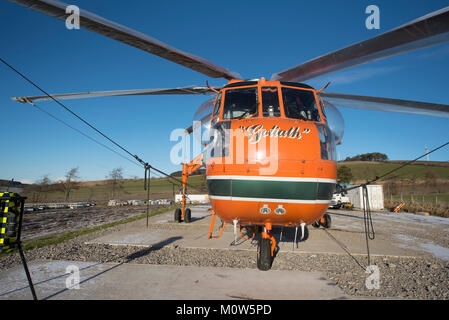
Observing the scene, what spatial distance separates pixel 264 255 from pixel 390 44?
143 inches

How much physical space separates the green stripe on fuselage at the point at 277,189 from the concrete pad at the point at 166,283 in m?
1.33

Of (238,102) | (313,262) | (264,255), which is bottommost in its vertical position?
(313,262)

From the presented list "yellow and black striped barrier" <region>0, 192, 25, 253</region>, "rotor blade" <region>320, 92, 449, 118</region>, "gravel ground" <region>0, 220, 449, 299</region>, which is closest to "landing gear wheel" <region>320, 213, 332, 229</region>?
"gravel ground" <region>0, 220, 449, 299</region>

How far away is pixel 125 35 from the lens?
284 centimetres

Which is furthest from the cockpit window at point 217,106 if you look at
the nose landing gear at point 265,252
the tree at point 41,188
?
the tree at point 41,188

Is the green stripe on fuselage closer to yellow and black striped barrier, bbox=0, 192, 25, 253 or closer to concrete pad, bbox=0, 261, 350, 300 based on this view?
concrete pad, bbox=0, 261, 350, 300

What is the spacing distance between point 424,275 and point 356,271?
121cm

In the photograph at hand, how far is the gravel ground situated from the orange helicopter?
44.0 inches

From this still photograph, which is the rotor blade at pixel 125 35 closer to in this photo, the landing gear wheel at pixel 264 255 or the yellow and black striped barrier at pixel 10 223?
the yellow and black striped barrier at pixel 10 223

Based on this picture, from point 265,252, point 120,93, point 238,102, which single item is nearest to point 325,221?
point 265,252

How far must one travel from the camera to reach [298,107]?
14.4 feet

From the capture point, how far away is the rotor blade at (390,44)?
2168 millimetres

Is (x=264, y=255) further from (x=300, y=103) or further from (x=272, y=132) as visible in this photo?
(x=300, y=103)
